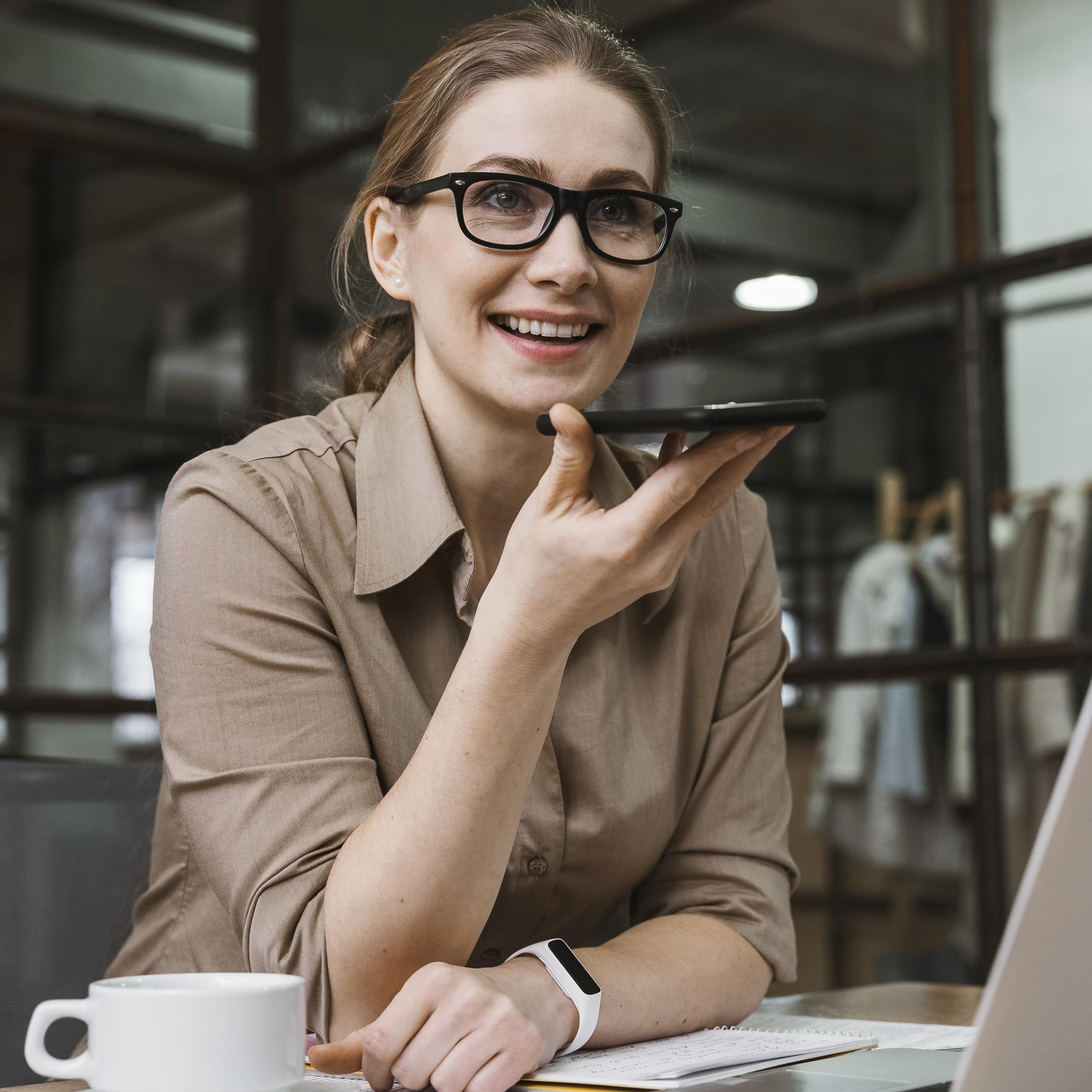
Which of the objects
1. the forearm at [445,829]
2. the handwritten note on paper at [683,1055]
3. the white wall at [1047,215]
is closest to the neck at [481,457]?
the forearm at [445,829]

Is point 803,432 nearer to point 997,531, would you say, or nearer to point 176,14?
point 997,531

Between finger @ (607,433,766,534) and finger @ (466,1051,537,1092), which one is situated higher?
finger @ (607,433,766,534)

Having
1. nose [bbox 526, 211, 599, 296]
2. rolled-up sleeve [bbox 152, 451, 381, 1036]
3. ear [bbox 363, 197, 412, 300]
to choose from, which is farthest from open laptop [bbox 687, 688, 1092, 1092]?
ear [bbox 363, 197, 412, 300]

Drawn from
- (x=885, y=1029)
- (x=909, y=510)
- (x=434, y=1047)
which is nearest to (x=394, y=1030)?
(x=434, y=1047)

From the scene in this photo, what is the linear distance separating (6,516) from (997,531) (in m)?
2.53

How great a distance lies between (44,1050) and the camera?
2.07 feet

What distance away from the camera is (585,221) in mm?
1078

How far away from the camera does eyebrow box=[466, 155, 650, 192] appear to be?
1.07 meters

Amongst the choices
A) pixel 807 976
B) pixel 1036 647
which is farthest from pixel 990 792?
pixel 807 976

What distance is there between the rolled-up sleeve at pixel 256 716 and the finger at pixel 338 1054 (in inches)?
4.4

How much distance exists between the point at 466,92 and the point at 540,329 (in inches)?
8.6

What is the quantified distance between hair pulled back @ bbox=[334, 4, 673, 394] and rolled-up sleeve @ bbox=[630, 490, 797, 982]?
0.37 meters

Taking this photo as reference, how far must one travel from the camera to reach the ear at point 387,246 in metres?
1.23

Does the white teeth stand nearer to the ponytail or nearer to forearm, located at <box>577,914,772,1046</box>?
the ponytail
